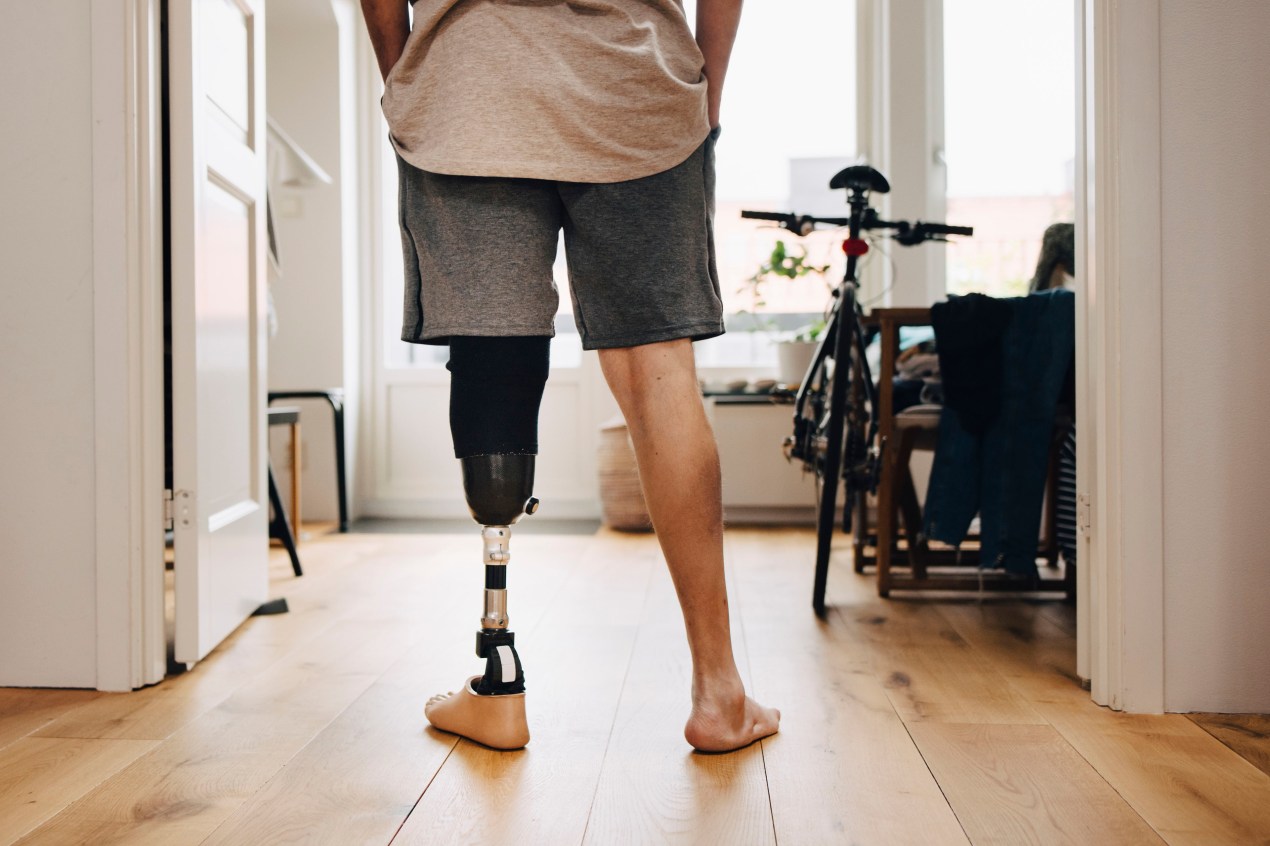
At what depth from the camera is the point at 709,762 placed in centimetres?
110

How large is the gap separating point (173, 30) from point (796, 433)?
1.39m

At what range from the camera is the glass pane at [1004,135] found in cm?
319

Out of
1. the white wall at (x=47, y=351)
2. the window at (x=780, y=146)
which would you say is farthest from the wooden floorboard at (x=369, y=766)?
the window at (x=780, y=146)

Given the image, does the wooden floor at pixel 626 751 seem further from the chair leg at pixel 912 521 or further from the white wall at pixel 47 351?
the chair leg at pixel 912 521

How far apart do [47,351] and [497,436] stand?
0.76 m

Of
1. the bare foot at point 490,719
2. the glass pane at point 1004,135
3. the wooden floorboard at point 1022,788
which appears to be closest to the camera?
the wooden floorboard at point 1022,788

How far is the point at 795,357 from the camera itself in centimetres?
338

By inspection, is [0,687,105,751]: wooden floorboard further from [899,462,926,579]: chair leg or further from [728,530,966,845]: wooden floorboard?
[899,462,926,579]: chair leg

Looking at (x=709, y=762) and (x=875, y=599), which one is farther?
(x=875, y=599)

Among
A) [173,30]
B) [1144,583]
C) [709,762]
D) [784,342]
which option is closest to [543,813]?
[709,762]

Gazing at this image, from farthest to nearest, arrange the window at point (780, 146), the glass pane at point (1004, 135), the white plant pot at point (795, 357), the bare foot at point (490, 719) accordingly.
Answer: the window at point (780, 146) < the white plant pot at point (795, 357) < the glass pane at point (1004, 135) < the bare foot at point (490, 719)

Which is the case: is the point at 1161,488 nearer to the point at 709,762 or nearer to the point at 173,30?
the point at 709,762

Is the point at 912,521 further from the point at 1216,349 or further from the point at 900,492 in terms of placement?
the point at 1216,349

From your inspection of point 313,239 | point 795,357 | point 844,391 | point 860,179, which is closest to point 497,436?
point 844,391
